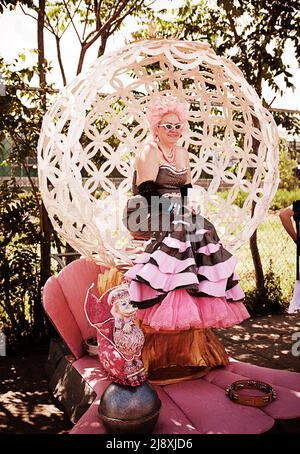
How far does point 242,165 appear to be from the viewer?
5188 millimetres

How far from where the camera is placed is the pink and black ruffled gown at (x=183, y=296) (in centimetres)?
368

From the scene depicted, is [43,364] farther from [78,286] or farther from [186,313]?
[186,313]

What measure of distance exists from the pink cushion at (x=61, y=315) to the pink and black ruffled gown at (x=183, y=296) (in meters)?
0.64

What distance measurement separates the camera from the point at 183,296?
Answer: 371cm

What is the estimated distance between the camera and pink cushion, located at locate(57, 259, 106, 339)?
455 cm

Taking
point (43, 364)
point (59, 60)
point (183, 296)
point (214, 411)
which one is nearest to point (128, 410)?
point (214, 411)

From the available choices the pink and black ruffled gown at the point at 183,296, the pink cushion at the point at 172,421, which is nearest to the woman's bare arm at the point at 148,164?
the pink and black ruffled gown at the point at 183,296

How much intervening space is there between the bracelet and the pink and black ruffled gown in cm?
44

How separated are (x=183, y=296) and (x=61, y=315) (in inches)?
49.1

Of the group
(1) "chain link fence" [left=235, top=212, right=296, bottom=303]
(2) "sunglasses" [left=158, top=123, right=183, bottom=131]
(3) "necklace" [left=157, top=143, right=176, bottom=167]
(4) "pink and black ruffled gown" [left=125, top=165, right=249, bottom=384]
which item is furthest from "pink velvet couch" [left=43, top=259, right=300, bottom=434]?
(1) "chain link fence" [left=235, top=212, right=296, bottom=303]

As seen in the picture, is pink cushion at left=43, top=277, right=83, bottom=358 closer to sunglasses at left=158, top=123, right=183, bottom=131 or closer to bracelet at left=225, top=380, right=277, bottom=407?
bracelet at left=225, top=380, right=277, bottom=407

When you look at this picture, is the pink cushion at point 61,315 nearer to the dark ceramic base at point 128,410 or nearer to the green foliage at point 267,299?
the dark ceramic base at point 128,410

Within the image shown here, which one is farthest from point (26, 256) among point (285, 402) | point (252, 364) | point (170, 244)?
point (285, 402)
